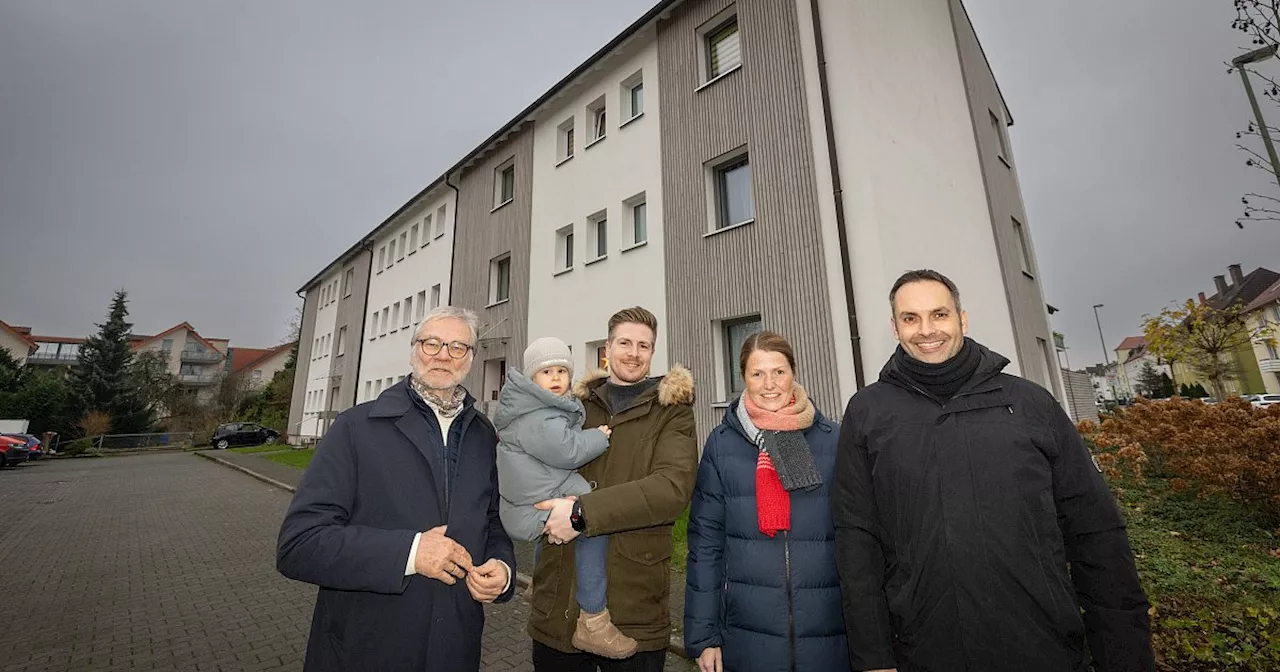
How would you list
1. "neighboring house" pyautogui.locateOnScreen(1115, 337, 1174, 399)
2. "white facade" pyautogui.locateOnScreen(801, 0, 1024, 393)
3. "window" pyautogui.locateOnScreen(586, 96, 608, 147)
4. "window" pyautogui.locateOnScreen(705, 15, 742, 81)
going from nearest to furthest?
"white facade" pyautogui.locateOnScreen(801, 0, 1024, 393) < "window" pyautogui.locateOnScreen(705, 15, 742, 81) < "window" pyautogui.locateOnScreen(586, 96, 608, 147) < "neighboring house" pyautogui.locateOnScreen(1115, 337, 1174, 399)

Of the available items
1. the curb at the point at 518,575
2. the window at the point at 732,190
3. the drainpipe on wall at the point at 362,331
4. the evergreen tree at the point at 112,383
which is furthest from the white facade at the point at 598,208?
the evergreen tree at the point at 112,383

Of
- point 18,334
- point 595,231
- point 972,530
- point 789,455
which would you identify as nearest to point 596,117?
point 595,231

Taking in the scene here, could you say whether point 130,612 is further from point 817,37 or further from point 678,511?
point 817,37

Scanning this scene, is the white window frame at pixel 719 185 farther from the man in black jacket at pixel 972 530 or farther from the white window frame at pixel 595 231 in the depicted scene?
the man in black jacket at pixel 972 530

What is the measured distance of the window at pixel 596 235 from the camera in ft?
44.1

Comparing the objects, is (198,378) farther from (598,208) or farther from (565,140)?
(598,208)

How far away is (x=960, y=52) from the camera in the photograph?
1328cm

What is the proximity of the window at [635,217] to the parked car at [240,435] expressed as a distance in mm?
37498

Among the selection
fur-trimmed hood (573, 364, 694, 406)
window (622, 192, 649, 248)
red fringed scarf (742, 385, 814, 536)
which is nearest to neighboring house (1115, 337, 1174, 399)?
window (622, 192, 649, 248)

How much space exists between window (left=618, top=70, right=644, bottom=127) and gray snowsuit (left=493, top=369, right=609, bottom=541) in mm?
12016

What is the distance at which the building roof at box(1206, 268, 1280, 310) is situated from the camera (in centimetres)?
5031

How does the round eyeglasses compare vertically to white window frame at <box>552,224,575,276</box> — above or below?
below

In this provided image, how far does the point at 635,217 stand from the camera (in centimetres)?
1268

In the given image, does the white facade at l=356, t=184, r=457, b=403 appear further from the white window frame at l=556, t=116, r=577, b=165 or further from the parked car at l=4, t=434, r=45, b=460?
the parked car at l=4, t=434, r=45, b=460
